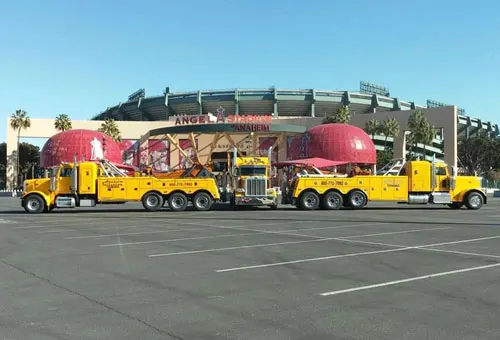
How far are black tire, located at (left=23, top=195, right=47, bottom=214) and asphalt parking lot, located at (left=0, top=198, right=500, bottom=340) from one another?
13.6 m

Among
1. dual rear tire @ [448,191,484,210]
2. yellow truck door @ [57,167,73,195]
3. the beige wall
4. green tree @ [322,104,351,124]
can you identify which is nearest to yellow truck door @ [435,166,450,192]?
dual rear tire @ [448,191,484,210]

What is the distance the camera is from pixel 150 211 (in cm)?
2811

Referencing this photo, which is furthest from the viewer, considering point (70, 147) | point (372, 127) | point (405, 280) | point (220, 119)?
point (220, 119)

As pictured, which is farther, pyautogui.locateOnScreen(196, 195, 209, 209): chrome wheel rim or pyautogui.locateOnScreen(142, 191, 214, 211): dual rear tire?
pyautogui.locateOnScreen(196, 195, 209, 209): chrome wheel rim

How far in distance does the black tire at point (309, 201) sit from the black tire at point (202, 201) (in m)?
5.03

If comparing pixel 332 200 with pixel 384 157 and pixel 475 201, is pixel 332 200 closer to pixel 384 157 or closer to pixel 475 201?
pixel 475 201

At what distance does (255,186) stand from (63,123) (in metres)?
76.9

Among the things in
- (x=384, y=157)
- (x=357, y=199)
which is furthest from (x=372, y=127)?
(x=357, y=199)

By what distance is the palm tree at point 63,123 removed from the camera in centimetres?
9600

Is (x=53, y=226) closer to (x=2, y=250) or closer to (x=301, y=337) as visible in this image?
(x=2, y=250)

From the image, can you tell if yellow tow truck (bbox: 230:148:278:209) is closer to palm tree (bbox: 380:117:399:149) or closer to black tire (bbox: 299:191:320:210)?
black tire (bbox: 299:191:320:210)

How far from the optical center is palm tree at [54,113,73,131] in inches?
3780

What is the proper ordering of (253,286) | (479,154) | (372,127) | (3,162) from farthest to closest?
(3,162) → (479,154) → (372,127) → (253,286)

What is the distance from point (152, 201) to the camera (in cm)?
2827
